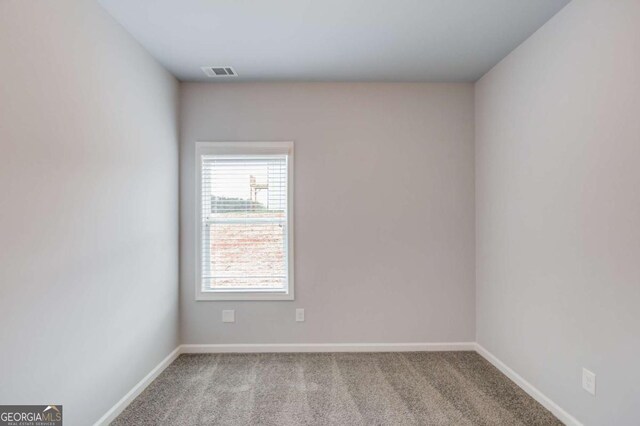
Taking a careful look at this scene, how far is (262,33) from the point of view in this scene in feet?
8.76

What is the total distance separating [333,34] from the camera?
2686mm

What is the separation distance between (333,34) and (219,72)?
1277 mm

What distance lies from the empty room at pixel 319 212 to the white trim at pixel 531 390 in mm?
18

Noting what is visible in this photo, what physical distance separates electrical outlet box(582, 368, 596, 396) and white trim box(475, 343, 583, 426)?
265mm

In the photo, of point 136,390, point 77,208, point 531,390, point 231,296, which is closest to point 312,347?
point 231,296

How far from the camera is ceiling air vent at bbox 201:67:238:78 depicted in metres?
3.30

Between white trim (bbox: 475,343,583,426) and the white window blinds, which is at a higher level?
the white window blinds

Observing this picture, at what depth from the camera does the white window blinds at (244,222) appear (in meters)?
3.66

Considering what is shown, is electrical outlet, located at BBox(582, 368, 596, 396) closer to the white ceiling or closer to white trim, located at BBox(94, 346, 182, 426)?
the white ceiling

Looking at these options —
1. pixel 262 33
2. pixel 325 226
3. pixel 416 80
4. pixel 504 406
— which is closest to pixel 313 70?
pixel 262 33

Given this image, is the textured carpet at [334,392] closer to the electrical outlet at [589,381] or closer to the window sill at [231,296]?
the electrical outlet at [589,381]

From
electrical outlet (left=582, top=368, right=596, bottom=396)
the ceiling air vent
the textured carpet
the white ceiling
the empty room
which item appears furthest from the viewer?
the ceiling air vent

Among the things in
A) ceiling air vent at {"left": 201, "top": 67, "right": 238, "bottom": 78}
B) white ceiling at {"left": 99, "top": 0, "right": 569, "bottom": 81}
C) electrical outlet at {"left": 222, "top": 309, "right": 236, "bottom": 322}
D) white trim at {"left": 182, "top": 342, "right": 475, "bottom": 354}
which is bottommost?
white trim at {"left": 182, "top": 342, "right": 475, "bottom": 354}

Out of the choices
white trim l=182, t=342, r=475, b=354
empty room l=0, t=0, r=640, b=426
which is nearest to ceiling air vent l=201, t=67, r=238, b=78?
empty room l=0, t=0, r=640, b=426
